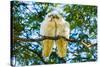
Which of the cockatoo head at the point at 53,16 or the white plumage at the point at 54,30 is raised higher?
the cockatoo head at the point at 53,16

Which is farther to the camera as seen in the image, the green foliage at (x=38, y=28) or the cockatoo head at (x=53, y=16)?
the cockatoo head at (x=53, y=16)

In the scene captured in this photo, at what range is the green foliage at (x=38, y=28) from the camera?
208cm

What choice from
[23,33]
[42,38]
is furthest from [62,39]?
[23,33]

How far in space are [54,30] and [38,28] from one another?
0.52 feet

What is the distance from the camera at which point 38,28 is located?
2.15m

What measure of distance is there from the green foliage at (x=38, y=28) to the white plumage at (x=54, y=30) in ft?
0.13

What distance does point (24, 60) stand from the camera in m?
2.10

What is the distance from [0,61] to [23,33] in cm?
32

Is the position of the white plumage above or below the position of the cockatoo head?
below

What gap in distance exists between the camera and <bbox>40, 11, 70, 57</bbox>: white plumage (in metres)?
2.18

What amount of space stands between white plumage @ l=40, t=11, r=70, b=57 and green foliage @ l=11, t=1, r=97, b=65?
4cm

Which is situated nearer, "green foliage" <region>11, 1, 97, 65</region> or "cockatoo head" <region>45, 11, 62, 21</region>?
"green foliage" <region>11, 1, 97, 65</region>

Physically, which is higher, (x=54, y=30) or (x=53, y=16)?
(x=53, y=16)

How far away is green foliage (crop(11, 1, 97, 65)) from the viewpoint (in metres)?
2.08
